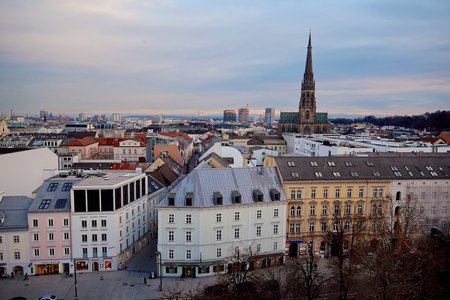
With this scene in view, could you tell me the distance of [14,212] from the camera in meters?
49.7

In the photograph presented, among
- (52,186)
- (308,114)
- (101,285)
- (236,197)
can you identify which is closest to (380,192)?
(236,197)

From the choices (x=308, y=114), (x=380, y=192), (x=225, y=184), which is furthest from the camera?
(x=308, y=114)

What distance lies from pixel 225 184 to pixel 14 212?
27791mm

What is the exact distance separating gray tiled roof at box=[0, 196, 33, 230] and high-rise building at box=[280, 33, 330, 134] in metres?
136

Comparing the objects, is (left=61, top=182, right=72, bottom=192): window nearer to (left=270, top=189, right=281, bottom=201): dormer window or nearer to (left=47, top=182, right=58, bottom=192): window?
(left=47, top=182, right=58, bottom=192): window

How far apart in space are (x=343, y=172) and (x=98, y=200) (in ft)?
115

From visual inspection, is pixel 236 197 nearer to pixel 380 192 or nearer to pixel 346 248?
pixel 346 248

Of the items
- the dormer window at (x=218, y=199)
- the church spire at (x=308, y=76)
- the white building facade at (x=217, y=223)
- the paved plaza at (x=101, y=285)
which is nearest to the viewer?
the paved plaza at (x=101, y=285)

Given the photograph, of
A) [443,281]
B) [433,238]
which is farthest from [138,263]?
[433,238]

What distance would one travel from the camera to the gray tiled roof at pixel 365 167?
183 feet

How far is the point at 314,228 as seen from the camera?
54906 mm

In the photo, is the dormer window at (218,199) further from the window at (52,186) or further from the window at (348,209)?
the window at (52,186)

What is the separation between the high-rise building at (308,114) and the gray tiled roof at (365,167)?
10999 cm

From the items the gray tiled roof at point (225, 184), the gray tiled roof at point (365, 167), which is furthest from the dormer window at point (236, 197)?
the gray tiled roof at point (365, 167)
